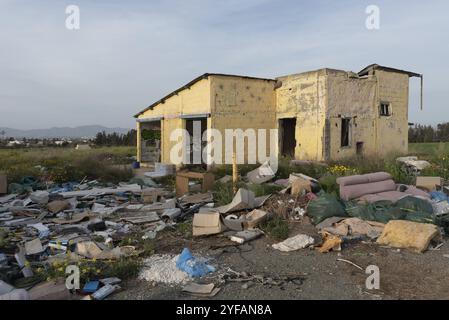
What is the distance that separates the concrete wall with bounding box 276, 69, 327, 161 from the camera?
14188mm

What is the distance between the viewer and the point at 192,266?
14.5 ft

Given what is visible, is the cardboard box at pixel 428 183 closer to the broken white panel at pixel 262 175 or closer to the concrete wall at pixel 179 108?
the broken white panel at pixel 262 175

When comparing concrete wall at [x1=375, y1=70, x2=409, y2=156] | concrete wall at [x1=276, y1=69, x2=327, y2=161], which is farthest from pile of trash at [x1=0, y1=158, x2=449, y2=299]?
concrete wall at [x1=375, y1=70, x2=409, y2=156]

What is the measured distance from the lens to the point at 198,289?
389cm

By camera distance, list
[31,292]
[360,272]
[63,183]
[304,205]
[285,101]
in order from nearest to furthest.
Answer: [31,292]
[360,272]
[304,205]
[63,183]
[285,101]

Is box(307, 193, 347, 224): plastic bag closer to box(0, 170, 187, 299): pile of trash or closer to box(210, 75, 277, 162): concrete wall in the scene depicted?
box(0, 170, 187, 299): pile of trash

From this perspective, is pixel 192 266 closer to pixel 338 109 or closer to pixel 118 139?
pixel 338 109

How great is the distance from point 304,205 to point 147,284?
163 inches

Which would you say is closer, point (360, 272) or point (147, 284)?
point (147, 284)

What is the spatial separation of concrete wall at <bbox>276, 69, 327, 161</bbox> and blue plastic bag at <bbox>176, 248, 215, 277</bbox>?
1056cm

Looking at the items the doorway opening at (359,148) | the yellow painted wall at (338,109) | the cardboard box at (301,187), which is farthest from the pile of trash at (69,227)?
the doorway opening at (359,148)
